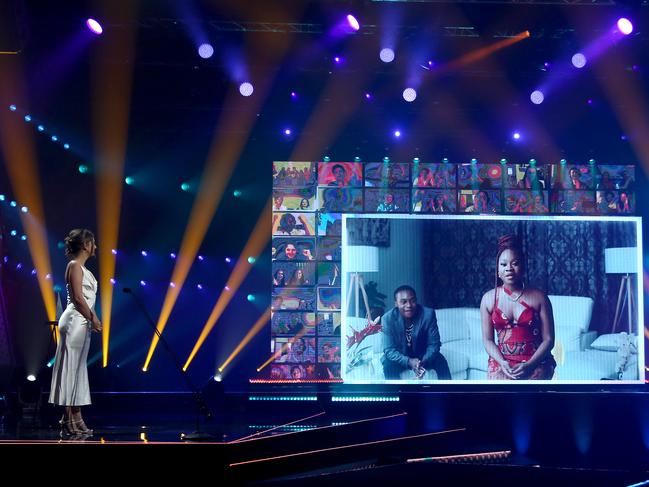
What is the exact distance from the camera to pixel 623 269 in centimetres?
965

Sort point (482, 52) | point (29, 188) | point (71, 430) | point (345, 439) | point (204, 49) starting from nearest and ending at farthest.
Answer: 1. point (71, 430)
2. point (345, 439)
3. point (204, 49)
4. point (482, 52)
5. point (29, 188)

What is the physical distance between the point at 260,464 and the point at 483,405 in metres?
3.43

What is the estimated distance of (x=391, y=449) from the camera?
21.9 ft

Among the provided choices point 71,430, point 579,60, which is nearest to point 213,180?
point 579,60

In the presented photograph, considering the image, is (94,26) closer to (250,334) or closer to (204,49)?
(204,49)

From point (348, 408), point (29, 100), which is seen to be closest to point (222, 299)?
point (348, 408)

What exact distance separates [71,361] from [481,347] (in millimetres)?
5170

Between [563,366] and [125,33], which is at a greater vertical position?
[125,33]

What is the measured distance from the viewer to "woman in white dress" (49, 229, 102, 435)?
5.53m

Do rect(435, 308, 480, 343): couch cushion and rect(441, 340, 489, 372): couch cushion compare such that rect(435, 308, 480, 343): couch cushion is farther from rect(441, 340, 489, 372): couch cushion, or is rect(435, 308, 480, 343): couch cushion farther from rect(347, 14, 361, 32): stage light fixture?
rect(347, 14, 361, 32): stage light fixture

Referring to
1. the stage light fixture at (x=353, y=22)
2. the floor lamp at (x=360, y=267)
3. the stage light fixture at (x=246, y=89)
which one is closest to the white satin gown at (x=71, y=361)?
the stage light fixture at (x=353, y=22)

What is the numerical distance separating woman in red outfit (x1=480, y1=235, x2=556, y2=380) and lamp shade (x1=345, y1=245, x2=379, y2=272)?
129cm

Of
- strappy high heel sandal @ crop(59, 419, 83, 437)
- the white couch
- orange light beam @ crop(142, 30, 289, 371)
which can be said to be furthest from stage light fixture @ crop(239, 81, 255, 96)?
strappy high heel sandal @ crop(59, 419, 83, 437)

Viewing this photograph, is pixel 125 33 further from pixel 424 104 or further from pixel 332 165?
pixel 424 104
